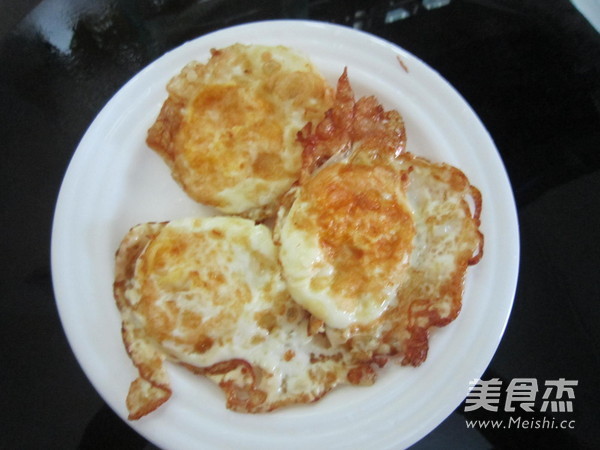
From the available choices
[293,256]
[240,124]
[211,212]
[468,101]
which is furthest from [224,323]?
[468,101]

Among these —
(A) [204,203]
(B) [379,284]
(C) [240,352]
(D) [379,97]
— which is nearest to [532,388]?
(B) [379,284]

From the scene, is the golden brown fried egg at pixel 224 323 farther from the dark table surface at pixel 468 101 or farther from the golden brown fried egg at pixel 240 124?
the dark table surface at pixel 468 101

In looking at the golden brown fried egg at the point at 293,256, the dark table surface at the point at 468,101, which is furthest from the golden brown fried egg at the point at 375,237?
the dark table surface at the point at 468,101

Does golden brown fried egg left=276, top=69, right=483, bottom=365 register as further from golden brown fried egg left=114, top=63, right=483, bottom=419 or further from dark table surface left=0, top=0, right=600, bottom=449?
dark table surface left=0, top=0, right=600, bottom=449

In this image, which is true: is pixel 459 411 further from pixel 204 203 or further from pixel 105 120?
pixel 105 120

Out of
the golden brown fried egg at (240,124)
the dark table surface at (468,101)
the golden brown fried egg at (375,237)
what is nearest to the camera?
the golden brown fried egg at (375,237)
